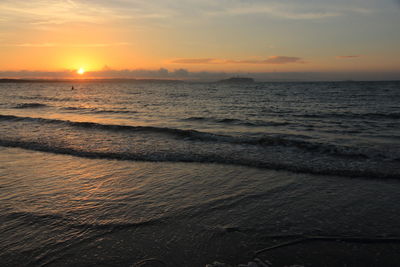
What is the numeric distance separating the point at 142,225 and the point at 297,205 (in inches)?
129

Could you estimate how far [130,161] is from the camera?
408 inches

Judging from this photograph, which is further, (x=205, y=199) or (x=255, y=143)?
(x=255, y=143)

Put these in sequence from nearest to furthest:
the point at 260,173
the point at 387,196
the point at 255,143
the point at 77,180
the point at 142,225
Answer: the point at 142,225 → the point at 387,196 → the point at 77,180 → the point at 260,173 → the point at 255,143

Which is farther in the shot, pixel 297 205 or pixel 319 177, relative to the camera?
pixel 319 177

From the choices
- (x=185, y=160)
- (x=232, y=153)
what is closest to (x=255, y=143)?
(x=232, y=153)

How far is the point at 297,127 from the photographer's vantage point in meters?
18.8

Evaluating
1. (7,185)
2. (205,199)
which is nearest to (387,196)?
(205,199)

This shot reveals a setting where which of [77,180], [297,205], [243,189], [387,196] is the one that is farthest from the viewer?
[77,180]

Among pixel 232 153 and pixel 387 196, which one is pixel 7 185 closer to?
pixel 232 153

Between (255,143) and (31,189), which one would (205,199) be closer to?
(31,189)

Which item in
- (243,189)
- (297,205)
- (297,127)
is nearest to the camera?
(297,205)

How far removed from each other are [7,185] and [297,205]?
7087mm

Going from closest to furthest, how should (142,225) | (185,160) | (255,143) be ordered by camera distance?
1. (142,225)
2. (185,160)
3. (255,143)

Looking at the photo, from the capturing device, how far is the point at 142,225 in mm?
5168
